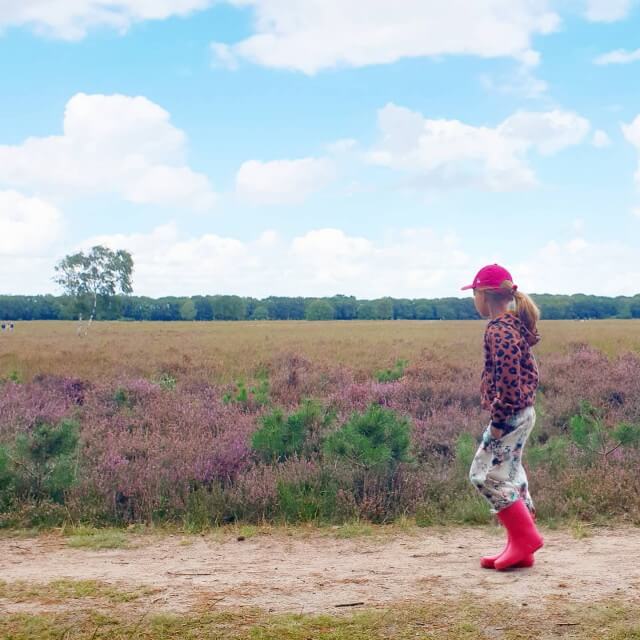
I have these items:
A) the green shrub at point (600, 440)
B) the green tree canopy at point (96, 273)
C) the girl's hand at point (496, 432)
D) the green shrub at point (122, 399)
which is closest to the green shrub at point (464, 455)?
the green shrub at point (600, 440)

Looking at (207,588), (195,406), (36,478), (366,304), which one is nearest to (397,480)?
(207,588)

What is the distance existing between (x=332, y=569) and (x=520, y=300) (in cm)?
231

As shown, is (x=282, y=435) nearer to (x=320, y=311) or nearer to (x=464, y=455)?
(x=464, y=455)

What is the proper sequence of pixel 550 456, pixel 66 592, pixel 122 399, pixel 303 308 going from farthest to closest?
pixel 303 308 → pixel 122 399 → pixel 550 456 → pixel 66 592

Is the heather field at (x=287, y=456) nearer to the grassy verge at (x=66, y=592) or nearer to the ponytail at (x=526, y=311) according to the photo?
the grassy verge at (x=66, y=592)

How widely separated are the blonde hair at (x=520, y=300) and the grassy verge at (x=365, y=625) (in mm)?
1851

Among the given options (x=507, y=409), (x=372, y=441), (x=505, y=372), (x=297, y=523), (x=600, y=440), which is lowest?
(x=297, y=523)

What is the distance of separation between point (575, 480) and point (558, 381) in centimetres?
689

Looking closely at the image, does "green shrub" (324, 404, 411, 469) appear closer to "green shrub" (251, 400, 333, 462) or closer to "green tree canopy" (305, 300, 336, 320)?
"green shrub" (251, 400, 333, 462)

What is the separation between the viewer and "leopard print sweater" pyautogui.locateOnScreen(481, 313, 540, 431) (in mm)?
4844

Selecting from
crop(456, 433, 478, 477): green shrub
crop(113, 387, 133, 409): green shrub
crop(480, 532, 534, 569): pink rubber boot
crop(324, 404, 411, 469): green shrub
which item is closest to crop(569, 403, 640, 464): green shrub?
crop(456, 433, 478, 477): green shrub

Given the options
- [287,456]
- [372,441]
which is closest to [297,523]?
[372,441]

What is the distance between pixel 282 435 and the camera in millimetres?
8406

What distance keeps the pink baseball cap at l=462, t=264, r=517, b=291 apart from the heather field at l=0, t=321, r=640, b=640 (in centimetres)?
198
